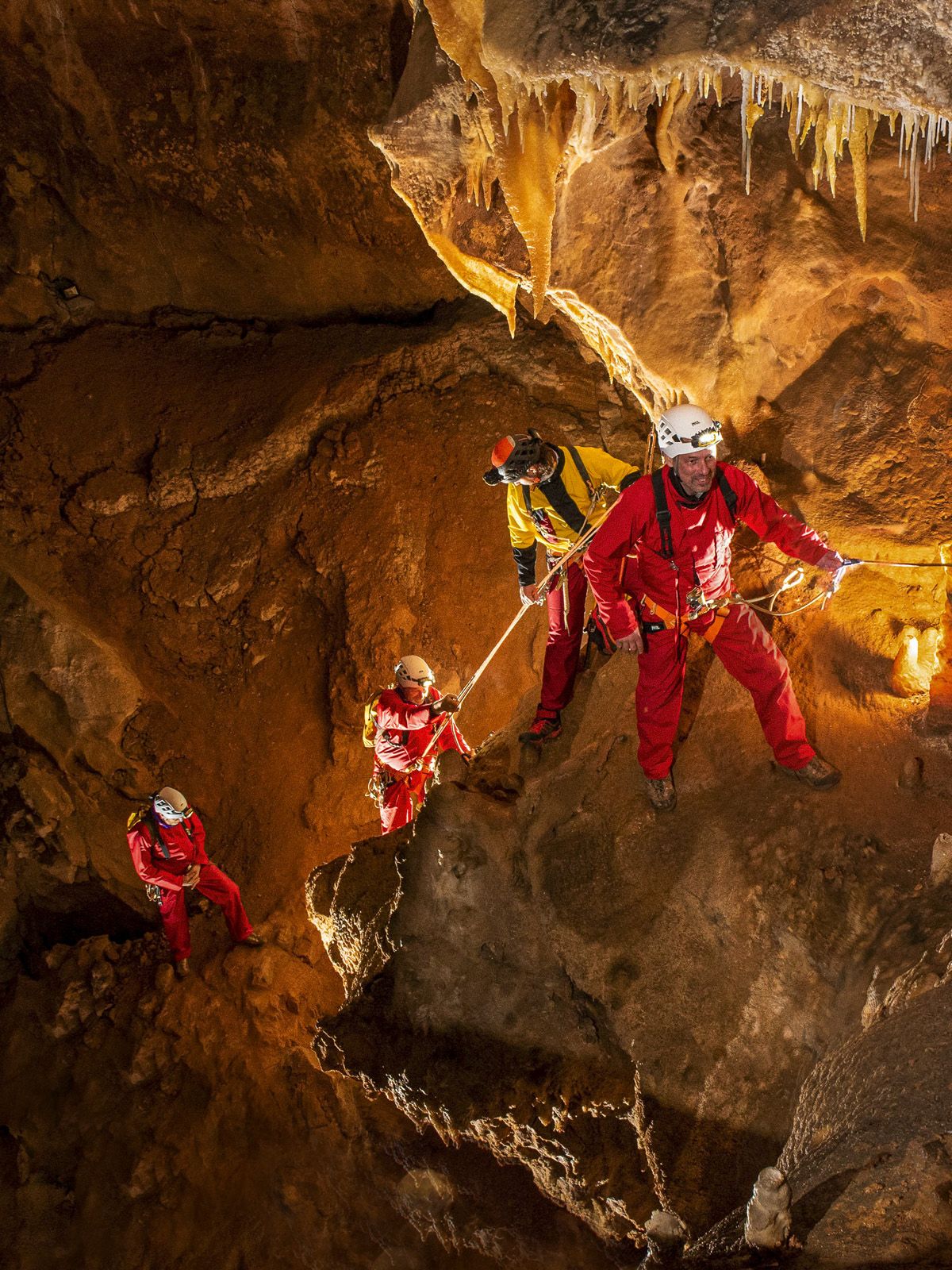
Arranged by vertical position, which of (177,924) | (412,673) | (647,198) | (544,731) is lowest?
(177,924)

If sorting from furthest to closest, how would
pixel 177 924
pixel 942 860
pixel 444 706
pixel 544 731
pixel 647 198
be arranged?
1. pixel 177 924
2. pixel 444 706
3. pixel 544 731
4. pixel 647 198
5. pixel 942 860

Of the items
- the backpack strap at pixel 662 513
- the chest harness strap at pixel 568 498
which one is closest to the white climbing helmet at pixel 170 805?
the chest harness strap at pixel 568 498

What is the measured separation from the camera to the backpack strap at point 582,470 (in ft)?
17.4

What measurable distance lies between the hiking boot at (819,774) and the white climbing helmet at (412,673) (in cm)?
275

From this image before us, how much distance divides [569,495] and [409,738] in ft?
7.77

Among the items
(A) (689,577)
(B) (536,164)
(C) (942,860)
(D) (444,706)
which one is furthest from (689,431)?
(D) (444,706)

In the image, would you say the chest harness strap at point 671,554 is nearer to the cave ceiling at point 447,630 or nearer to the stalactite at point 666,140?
the cave ceiling at point 447,630

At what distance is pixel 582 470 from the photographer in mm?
5312

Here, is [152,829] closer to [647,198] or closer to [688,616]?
[688,616]

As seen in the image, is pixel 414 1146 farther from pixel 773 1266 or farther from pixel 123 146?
pixel 123 146

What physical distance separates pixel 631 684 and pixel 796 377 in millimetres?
1940

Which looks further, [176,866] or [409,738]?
[176,866]

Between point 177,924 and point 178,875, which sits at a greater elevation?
point 178,875

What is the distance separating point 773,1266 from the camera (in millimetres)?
3301
